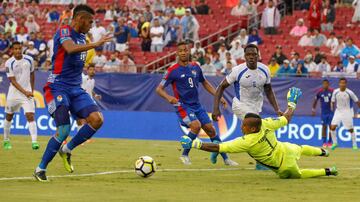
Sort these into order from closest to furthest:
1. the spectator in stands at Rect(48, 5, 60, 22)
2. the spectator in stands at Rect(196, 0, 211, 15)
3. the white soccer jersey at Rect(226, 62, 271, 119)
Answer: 1. the white soccer jersey at Rect(226, 62, 271, 119)
2. the spectator in stands at Rect(196, 0, 211, 15)
3. the spectator in stands at Rect(48, 5, 60, 22)

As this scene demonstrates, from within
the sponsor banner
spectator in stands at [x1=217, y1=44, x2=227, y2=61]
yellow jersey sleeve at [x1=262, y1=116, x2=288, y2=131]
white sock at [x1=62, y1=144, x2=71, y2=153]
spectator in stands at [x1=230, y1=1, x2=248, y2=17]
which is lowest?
the sponsor banner

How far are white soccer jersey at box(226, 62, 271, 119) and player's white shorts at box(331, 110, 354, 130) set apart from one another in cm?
1200

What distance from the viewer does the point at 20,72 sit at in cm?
2530

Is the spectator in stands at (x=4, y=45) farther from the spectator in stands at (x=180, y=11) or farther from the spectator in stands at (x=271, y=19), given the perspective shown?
the spectator in stands at (x=271, y=19)

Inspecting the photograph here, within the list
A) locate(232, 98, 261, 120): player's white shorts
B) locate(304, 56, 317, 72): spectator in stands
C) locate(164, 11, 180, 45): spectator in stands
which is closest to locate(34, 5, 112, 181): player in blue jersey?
locate(232, 98, 261, 120): player's white shorts

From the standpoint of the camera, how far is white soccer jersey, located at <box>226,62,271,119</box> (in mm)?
18656

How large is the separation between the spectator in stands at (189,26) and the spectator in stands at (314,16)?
4.82 meters

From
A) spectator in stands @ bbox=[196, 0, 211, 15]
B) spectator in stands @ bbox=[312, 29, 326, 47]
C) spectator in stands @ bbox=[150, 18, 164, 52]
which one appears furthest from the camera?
spectator in stands @ bbox=[196, 0, 211, 15]

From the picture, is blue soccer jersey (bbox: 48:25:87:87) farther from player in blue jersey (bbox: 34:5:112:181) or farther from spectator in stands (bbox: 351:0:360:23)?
spectator in stands (bbox: 351:0:360:23)

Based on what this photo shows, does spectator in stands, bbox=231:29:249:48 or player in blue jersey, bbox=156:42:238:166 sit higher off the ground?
player in blue jersey, bbox=156:42:238:166

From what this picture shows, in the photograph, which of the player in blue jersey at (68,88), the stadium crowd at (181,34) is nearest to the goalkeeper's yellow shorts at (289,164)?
the player in blue jersey at (68,88)

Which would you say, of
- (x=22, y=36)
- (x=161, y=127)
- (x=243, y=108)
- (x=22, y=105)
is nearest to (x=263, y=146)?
(x=243, y=108)

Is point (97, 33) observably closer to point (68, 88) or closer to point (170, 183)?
point (68, 88)

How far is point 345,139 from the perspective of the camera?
3186 centimetres
